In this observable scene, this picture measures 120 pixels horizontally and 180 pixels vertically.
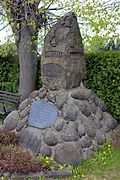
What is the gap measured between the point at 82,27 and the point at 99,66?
3.65 ft

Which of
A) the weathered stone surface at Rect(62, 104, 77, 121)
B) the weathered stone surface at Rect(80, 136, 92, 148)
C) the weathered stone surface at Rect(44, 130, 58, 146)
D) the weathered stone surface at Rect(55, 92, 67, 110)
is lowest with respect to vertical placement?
the weathered stone surface at Rect(80, 136, 92, 148)

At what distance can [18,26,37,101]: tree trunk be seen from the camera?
835cm

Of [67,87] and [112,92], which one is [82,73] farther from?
[112,92]

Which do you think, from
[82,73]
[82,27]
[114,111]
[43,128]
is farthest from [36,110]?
[82,27]

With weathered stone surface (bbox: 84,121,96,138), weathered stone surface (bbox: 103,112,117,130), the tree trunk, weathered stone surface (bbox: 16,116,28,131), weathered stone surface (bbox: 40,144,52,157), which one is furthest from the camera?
the tree trunk

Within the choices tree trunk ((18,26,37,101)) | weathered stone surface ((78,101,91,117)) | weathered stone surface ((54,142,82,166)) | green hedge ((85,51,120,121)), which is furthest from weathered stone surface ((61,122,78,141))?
tree trunk ((18,26,37,101))

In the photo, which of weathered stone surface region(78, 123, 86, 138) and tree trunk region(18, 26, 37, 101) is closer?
weathered stone surface region(78, 123, 86, 138)

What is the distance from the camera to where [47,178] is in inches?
166

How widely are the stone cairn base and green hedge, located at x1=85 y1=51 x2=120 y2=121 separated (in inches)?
30.0

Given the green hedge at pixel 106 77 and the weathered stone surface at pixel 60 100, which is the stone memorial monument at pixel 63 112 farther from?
the green hedge at pixel 106 77

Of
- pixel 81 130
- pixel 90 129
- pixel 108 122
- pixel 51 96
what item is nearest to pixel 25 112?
pixel 51 96

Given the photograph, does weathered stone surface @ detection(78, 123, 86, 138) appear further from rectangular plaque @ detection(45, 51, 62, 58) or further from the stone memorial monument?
rectangular plaque @ detection(45, 51, 62, 58)

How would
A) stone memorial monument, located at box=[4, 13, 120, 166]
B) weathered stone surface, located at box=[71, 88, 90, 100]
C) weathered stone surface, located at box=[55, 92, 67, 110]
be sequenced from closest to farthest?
stone memorial monument, located at box=[4, 13, 120, 166]
weathered stone surface, located at box=[55, 92, 67, 110]
weathered stone surface, located at box=[71, 88, 90, 100]

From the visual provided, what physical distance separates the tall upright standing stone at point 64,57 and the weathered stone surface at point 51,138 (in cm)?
98
